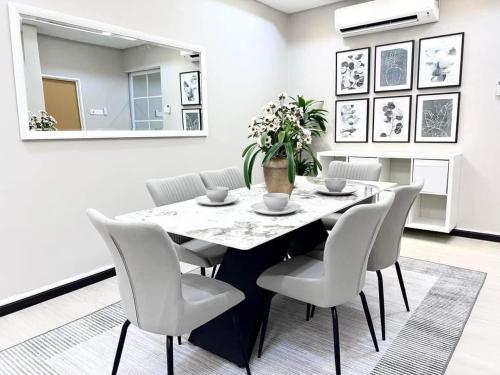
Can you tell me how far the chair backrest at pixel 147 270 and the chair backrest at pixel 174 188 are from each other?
92 cm

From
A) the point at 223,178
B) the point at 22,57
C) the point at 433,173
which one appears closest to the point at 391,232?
the point at 223,178

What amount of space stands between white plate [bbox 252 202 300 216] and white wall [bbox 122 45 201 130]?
5.91 ft

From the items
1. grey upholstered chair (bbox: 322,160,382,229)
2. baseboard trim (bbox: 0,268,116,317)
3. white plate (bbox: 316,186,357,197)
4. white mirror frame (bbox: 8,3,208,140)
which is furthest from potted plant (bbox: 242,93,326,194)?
baseboard trim (bbox: 0,268,116,317)

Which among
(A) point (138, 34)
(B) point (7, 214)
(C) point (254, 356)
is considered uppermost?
(A) point (138, 34)

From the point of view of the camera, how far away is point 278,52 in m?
4.94

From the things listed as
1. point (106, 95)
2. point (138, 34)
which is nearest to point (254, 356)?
point (106, 95)

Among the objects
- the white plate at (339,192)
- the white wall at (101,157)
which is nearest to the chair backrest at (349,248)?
the white plate at (339,192)

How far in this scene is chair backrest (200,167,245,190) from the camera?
283 cm

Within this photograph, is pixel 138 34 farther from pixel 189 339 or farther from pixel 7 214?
pixel 189 339

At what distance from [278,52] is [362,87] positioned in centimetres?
125

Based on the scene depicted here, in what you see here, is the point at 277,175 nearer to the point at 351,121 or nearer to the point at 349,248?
the point at 349,248

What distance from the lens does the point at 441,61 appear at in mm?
3912

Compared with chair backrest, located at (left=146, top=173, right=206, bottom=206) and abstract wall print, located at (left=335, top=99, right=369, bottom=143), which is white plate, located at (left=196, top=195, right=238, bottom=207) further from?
abstract wall print, located at (left=335, top=99, right=369, bottom=143)

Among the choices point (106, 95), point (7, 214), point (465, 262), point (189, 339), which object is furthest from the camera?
point (465, 262)
